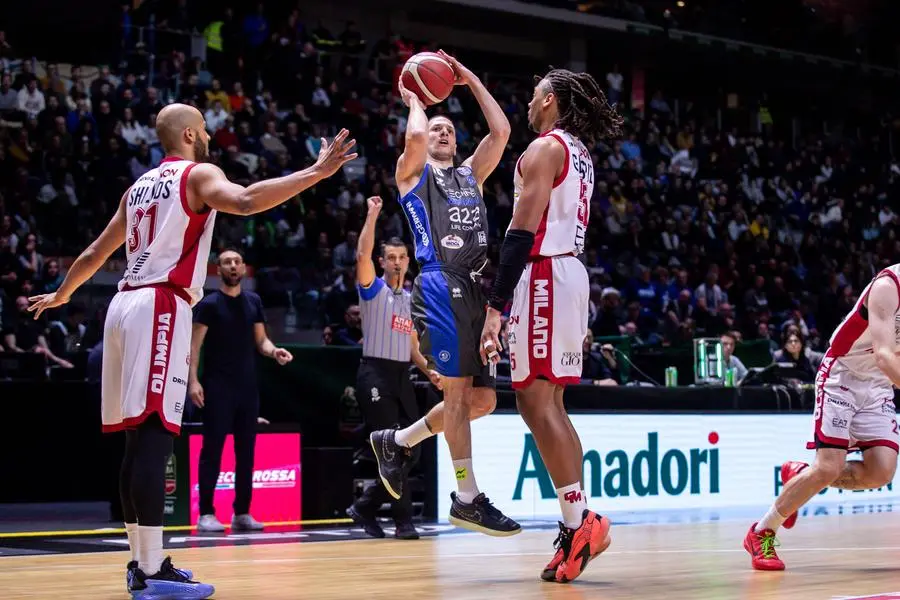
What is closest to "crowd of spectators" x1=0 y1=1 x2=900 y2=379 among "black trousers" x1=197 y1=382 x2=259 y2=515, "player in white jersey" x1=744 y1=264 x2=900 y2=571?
"black trousers" x1=197 y1=382 x2=259 y2=515

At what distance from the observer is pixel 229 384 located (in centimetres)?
941

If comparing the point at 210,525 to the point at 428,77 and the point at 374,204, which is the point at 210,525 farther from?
the point at 428,77

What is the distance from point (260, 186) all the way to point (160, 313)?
669mm

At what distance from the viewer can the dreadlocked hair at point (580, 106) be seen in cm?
594

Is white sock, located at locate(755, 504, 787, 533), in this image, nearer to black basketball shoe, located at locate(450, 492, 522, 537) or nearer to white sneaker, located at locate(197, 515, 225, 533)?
black basketball shoe, located at locate(450, 492, 522, 537)

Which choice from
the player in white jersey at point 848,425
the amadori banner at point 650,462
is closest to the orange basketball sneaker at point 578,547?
the player in white jersey at point 848,425

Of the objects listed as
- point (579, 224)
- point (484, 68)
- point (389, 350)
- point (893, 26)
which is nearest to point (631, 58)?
point (484, 68)

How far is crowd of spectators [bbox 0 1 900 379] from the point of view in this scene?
1560 cm

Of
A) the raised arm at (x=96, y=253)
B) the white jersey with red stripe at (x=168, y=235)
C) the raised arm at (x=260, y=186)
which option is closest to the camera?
the raised arm at (x=260, y=186)

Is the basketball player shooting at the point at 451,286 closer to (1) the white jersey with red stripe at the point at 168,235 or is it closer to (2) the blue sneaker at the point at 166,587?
(2) the blue sneaker at the point at 166,587

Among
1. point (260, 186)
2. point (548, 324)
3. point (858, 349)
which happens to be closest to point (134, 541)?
point (260, 186)

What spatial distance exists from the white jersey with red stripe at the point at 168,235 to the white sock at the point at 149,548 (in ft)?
3.16

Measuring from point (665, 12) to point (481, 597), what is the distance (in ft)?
77.8

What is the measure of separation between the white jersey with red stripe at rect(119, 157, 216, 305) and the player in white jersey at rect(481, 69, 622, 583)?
1.30m
